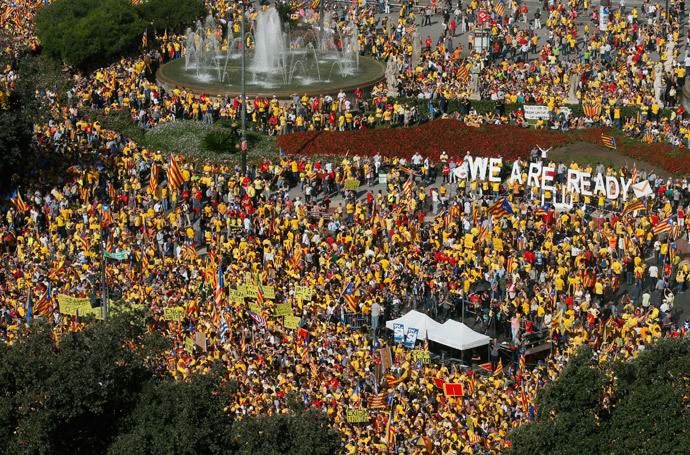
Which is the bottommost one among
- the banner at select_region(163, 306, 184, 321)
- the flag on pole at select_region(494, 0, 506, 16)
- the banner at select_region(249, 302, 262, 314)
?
the banner at select_region(163, 306, 184, 321)

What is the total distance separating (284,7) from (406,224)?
32816 mm

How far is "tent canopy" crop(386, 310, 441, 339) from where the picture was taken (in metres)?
46.3

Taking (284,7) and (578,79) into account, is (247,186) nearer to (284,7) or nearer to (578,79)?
(578,79)

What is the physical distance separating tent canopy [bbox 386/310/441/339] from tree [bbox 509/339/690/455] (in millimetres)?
9161

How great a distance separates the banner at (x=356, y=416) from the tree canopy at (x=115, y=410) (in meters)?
4.13

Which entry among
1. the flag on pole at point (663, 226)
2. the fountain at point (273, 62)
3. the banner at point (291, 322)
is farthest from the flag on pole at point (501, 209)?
the fountain at point (273, 62)

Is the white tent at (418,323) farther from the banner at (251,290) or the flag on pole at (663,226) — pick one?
the flag on pole at (663,226)

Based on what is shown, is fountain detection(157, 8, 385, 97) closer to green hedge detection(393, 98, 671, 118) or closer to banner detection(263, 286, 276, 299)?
green hedge detection(393, 98, 671, 118)

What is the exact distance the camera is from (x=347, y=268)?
50188 mm

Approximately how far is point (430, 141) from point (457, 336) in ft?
62.7

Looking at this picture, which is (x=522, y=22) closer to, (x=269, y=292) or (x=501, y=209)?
(x=501, y=209)

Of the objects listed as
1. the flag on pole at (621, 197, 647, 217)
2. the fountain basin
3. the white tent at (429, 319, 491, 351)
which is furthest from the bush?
the white tent at (429, 319, 491, 351)

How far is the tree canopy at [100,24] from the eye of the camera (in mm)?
76312

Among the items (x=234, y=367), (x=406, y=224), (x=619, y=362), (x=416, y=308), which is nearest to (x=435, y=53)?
(x=406, y=224)
